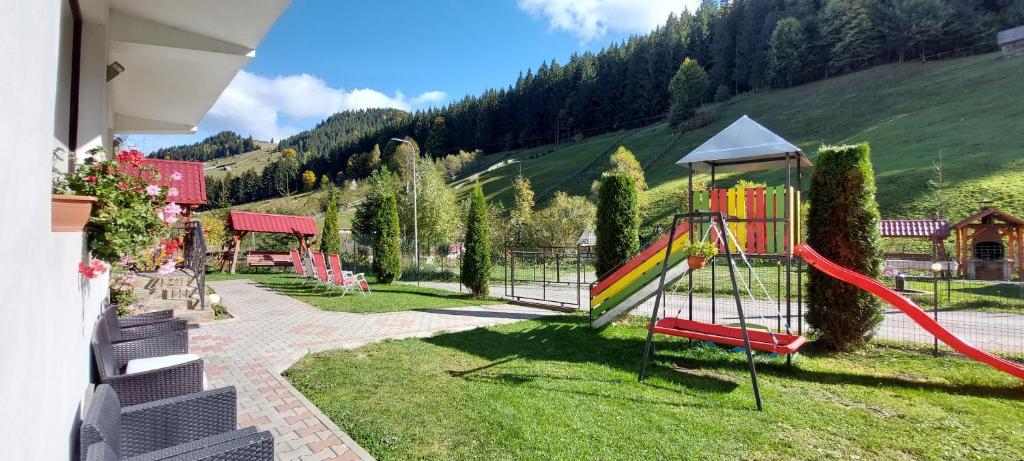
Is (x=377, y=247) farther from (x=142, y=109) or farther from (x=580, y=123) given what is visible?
(x=580, y=123)

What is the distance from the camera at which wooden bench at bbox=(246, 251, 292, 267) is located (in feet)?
71.5

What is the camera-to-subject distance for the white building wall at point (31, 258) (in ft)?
3.43

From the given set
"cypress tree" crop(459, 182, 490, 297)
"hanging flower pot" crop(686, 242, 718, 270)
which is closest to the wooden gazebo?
"hanging flower pot" crop(686, 242, 718, 270)

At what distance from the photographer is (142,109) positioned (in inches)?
250

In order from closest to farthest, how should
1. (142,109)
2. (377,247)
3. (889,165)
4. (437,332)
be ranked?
(142,109)
(437,332)
(377,247)
(889,165)

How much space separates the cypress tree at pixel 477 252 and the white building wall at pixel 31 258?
10.9 m

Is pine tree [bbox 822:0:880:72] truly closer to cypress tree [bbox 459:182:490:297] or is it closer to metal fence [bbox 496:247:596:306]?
metal fence [bbox 496:247:596:306]

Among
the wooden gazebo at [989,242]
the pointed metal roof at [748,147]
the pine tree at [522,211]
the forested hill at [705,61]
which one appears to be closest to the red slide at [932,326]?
the pointed metal roof at [748,147]

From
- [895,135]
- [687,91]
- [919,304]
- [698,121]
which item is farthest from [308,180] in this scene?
[919,304]

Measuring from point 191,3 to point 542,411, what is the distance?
4.21 meters

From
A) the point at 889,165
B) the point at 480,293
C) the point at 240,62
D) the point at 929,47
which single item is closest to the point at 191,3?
the point at 240,62

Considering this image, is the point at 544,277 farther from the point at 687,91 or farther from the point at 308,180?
the point at 308,180

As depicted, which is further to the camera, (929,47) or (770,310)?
(929,47)

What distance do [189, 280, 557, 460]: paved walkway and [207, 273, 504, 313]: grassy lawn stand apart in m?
0.47
